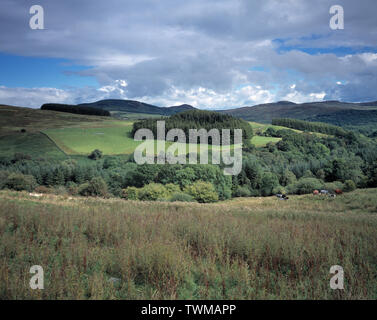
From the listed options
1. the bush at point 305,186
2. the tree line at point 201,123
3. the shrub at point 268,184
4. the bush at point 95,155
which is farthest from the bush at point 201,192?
the tree line at point 201,123

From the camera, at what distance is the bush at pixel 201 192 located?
197 feet

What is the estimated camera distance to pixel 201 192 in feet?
200

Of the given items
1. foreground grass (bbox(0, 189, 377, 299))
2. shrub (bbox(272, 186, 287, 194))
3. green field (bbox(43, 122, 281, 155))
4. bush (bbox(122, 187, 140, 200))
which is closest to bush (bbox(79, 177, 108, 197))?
bush (bbox(122, 187, 140, 200))

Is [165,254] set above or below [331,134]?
below

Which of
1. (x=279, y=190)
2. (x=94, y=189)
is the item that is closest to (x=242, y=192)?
(x=279, y=190)

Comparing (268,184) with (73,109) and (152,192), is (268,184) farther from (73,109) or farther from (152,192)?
(73,109)

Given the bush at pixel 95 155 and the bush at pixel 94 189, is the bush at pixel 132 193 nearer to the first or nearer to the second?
the bush at pixel 94 189

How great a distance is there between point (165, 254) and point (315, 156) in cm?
13307

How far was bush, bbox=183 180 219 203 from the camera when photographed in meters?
60.1

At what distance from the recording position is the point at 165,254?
14.5 ft

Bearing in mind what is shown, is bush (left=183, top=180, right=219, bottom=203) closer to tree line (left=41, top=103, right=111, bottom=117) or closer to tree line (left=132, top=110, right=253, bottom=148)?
tree line (left=132, top=110, right=253, bottom=148)
